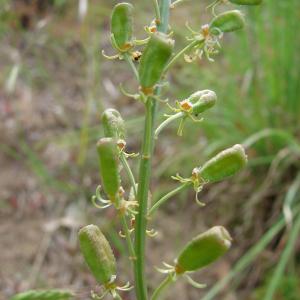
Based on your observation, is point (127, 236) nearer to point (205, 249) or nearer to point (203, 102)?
point (205, 249)

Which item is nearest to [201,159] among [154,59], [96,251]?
[96,251]

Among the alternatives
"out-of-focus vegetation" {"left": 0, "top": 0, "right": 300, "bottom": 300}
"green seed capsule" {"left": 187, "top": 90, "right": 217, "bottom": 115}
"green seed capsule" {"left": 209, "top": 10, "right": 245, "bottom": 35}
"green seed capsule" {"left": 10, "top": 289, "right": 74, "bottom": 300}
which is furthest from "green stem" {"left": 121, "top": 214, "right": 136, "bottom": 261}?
"out-of-focus vegetation" {"left": 0, "top": 0, "right": 300, "bottom": 300}

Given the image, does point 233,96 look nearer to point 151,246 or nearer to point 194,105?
point 151,246

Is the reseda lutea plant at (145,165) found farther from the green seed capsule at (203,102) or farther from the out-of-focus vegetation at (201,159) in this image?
the out-of-focus vegetation at (201,159)

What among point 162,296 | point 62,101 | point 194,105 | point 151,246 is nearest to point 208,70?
point 62,101

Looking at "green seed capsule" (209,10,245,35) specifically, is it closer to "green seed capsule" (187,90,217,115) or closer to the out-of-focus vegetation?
"green seed capsule" (187,90,217,115)

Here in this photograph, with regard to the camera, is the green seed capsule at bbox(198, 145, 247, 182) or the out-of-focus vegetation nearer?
the green seed capsule at bbox(198, 145, 247, 182)

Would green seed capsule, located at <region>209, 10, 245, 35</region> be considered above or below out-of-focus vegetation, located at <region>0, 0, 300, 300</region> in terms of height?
above
